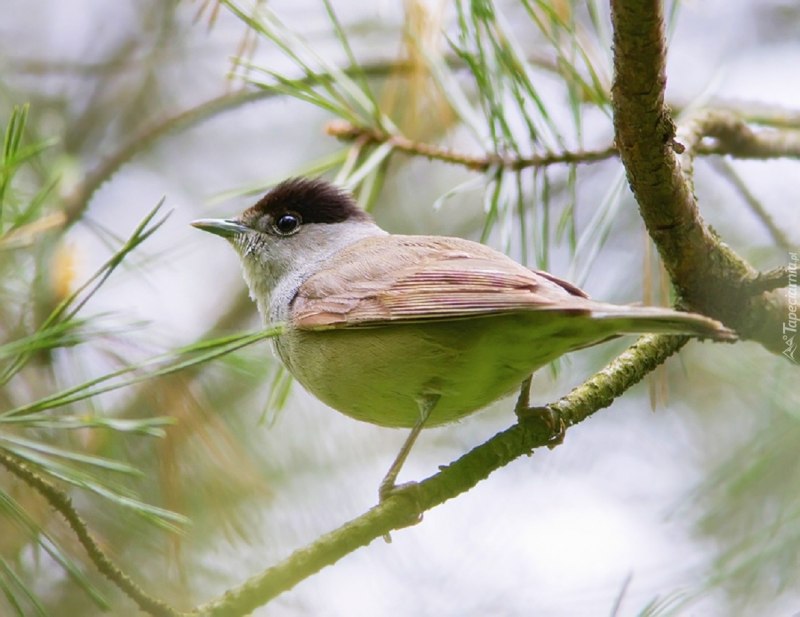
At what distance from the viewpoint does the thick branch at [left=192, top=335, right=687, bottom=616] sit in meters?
2.21

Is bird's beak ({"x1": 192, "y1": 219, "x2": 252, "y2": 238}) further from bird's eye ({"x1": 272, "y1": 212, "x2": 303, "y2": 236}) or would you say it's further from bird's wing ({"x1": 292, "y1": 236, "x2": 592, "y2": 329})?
bird's wing ({"x1": 292, "y1": 236, "x2": 592, "y2": 329})

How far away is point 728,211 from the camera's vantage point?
467 centimetres

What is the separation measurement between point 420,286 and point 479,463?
2.25 ft

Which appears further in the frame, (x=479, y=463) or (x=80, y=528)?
(x=479, y=463)

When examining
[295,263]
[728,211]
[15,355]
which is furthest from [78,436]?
[728,211]

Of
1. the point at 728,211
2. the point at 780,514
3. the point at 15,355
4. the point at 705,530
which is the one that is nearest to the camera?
the point at 15,355

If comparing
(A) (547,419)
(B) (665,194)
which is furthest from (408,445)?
(B) (665,194)

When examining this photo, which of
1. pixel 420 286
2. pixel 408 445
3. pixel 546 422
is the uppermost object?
pixel 420 286

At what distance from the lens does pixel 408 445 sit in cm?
295

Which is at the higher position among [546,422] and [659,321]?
[659,321]

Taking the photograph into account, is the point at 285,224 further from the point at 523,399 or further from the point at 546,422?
the point at 546,422

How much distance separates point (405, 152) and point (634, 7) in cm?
151

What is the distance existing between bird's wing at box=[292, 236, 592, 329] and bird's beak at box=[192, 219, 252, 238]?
0.58 metres

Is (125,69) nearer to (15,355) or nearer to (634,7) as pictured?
(15,355)
